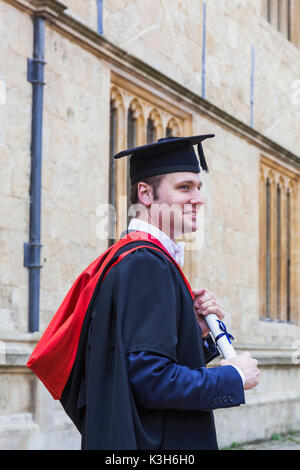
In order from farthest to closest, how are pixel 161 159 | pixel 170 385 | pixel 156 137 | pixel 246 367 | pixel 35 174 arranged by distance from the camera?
pixel 156 137 < pixel 35 174 < pixel 161 159 < pixel 246 367 < pixel 170 385

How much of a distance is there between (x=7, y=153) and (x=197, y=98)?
303 cm

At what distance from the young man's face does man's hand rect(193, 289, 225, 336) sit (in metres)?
0.19

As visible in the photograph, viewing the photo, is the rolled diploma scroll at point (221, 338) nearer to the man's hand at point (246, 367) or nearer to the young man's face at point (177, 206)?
the man's hand at point (246, 367)

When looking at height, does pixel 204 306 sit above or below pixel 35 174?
below

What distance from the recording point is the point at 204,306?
2.39 m

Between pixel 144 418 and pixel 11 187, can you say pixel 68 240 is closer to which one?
pixel 11 187

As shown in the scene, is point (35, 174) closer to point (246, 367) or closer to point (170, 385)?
point (246, 367)

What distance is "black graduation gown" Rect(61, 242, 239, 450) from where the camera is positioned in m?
2.07

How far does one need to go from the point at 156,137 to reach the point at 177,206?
5583 millimetres

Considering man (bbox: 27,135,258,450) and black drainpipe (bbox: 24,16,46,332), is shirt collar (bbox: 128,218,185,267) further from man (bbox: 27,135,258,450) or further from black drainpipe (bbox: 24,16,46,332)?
black drainpipe (bbox: 24,16,46,332)

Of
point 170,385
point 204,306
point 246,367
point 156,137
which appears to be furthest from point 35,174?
point 170,385

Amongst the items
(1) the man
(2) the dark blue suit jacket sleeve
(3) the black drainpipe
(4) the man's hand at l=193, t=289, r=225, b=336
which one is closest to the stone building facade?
(3) the black drainpipe

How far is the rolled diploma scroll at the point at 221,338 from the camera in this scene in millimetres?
2268

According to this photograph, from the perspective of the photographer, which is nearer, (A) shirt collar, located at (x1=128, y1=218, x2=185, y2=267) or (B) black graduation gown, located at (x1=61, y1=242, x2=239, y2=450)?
(B) black graduation gown, located at (x1=61, y1=242, x2=239, y2=450)
